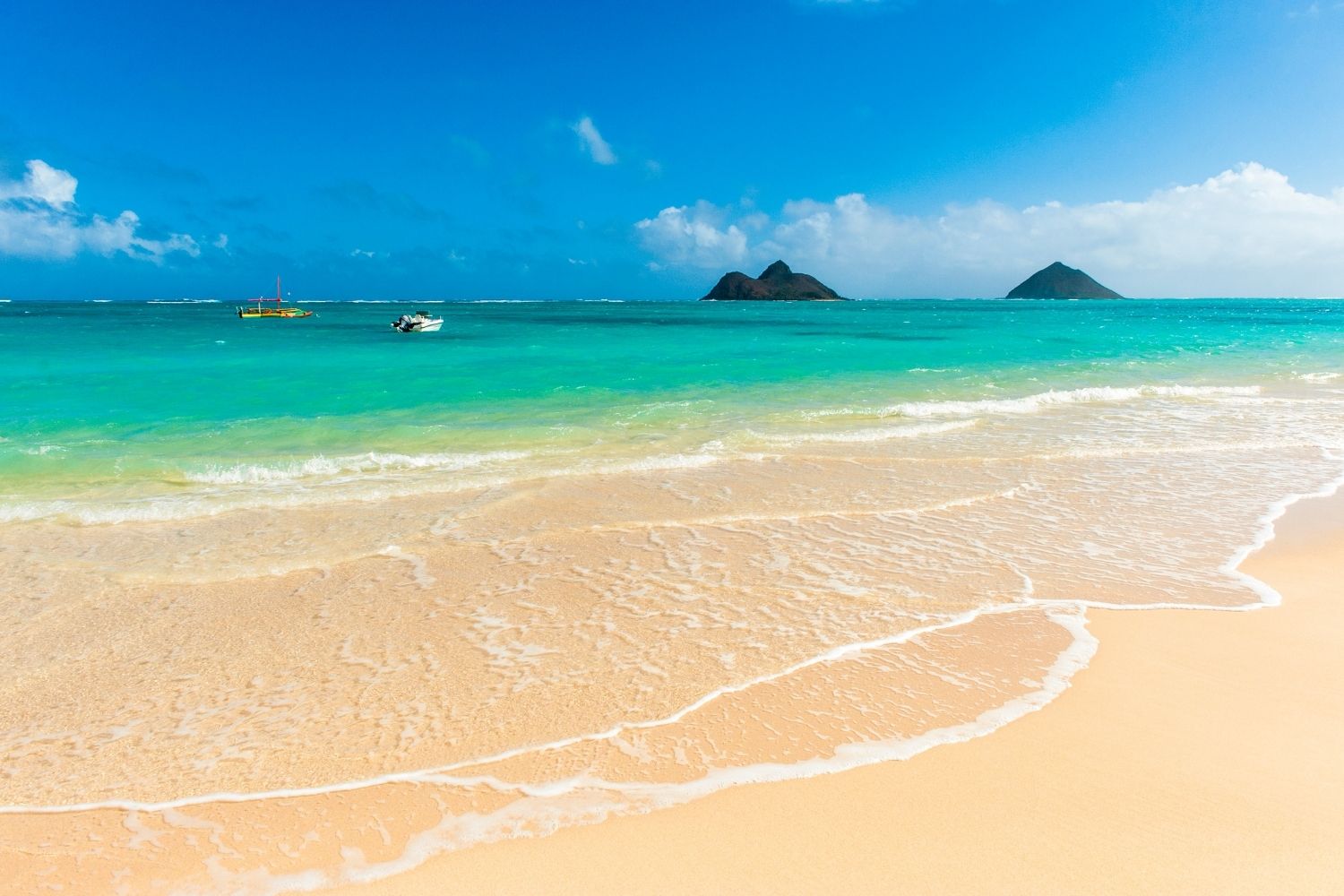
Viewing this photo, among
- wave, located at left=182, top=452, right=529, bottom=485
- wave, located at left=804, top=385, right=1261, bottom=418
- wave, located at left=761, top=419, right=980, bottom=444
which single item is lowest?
wave, located at left=182, top=452, right=529, bottom=485

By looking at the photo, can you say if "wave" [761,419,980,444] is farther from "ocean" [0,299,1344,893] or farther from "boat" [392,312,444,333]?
"boat" [392,312,444,333]

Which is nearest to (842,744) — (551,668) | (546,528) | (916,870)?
(916,870)

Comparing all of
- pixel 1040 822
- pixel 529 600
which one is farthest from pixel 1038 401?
pixel 1040 822

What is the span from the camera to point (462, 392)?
21.8 meters

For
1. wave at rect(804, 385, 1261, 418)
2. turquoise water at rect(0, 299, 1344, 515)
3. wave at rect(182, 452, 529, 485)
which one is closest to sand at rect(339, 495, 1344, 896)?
wave at rect(182, 452, 529, 485)

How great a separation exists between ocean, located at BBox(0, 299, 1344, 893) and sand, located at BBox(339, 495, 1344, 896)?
0.64ft

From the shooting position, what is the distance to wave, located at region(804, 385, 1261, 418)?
56.0 ft

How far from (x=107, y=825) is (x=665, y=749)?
2693 mm

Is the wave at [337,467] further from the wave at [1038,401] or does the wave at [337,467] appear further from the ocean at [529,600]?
the wave at [1038,401]

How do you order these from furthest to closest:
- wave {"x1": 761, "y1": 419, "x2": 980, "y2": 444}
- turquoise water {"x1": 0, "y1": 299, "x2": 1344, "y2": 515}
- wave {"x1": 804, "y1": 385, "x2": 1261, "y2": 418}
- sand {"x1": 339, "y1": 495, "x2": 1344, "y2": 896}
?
wave {"x1": 804, "y1": 385, "x2": 1261, "y2": 418}
wave {"x1": 761, "y1": 419, "x2": 980, "y2": 444}
turquoise water {"x1": 0, "y1": 299, "x2": 1344, "y2": 515}
sand {"x1": 339, "y1": 495, "x2": 1344, "y2": 896}

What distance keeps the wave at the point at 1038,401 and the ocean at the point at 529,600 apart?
0.97 meters

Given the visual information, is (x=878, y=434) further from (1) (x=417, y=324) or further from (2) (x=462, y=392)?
(1) (x=417, y=324)

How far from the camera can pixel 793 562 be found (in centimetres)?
697

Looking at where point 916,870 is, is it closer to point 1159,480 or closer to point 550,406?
point 1159,480
